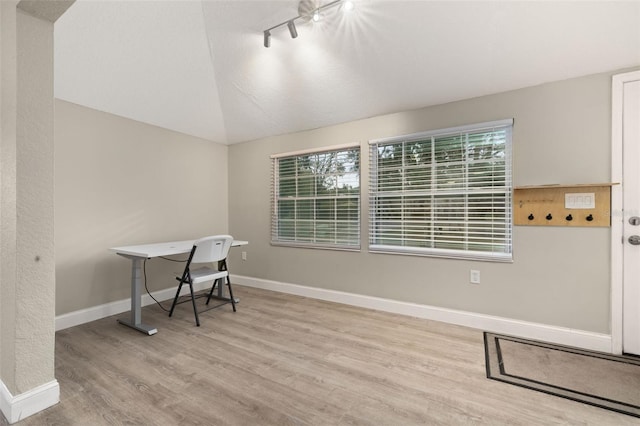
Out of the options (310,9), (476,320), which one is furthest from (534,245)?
(310,9)

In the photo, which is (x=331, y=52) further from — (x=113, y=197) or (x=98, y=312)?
(x=98, y=312)

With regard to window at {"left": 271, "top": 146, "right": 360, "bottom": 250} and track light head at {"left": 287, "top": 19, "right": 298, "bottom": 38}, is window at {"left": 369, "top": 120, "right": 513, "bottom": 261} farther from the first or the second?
track light head at {"left": 287, "top": 19, "right": 298, "bottom": 38}

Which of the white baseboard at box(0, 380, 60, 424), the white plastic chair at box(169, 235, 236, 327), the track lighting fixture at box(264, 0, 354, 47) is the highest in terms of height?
the track lighting fixture at box(264, 0, 354, 47)

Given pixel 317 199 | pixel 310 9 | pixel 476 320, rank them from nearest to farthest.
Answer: pixel 310 9 → pixel 476 320 → pixel 317 199

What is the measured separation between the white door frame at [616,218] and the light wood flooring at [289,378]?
0.97 meters

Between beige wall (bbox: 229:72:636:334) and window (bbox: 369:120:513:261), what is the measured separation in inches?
3.8

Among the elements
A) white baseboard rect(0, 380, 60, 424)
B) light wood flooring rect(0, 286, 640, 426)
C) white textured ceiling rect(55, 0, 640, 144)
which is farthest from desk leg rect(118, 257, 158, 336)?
white textured ceiling rect(55, 0, 640, 144)

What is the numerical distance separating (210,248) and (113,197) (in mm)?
1288

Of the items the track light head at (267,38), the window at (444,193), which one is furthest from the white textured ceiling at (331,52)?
the window at (444,193)

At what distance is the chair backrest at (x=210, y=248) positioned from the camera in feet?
9.44

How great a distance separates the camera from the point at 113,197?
3.17 m

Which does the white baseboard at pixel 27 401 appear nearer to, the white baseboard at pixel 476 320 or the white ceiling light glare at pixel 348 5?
the white baseboard at pixel 476 320

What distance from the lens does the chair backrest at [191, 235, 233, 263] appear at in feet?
9.44

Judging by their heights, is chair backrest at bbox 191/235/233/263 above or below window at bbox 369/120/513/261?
below
